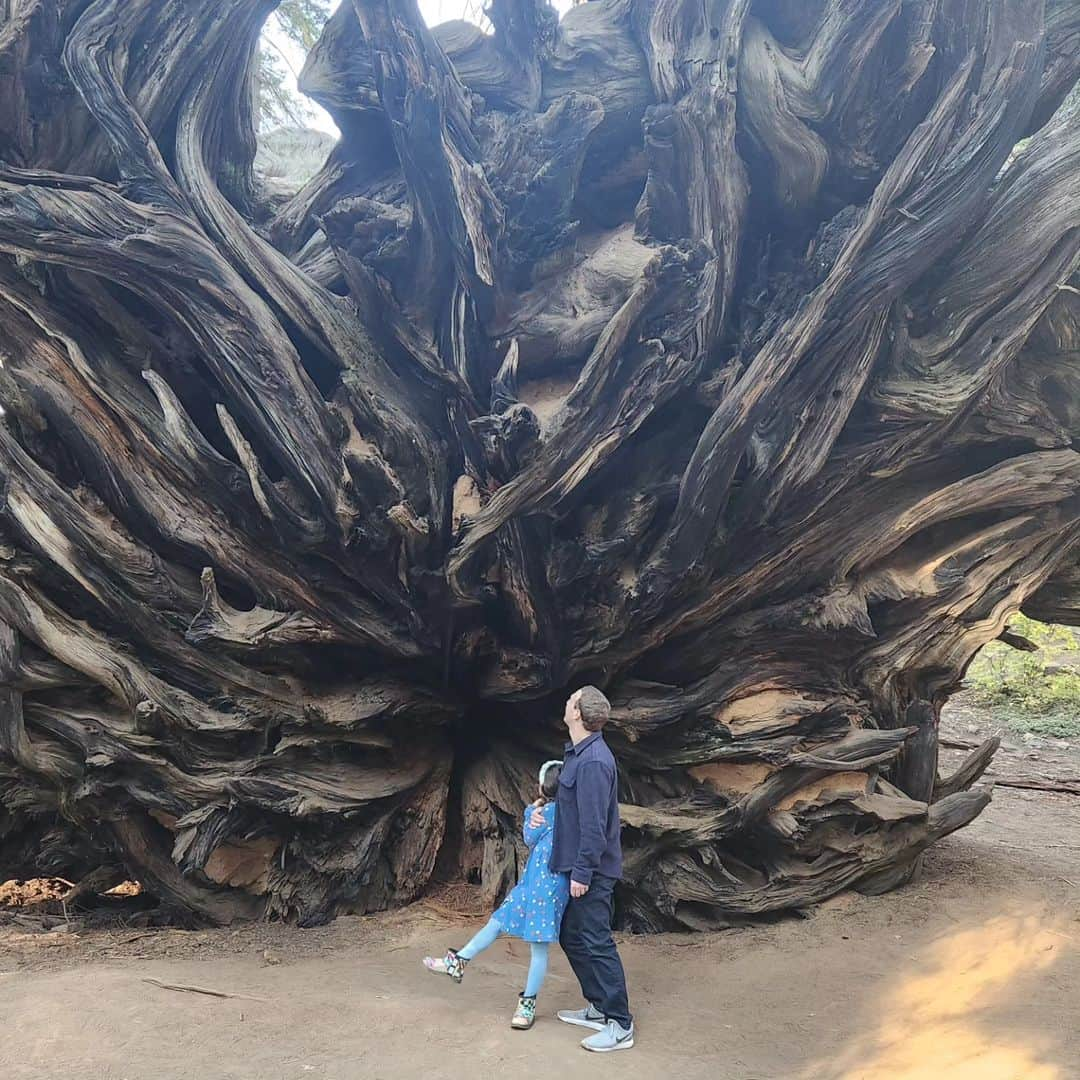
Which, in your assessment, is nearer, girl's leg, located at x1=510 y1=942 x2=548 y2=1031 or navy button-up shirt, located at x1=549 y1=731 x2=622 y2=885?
navy button-up shirt, located at x1=549 y1=731 x2=622 y2=885

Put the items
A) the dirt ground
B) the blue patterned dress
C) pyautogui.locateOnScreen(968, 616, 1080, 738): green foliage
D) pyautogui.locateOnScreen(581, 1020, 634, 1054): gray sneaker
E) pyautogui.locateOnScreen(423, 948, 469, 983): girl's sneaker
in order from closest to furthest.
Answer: the dirt ground < pyautogui.locateOnScreen(581, 1020, 634, 1054): gray sneaker < the blue patterned dress < pyautogui.locateOnScreen(423, 948, 469, 983): girl's sneaker < pyautogui.locateOnScreen(968, 616, 1080, 738): green foliage

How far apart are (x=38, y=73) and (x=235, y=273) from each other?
168 cm

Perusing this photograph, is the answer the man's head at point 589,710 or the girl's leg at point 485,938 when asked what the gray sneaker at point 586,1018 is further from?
the man's head at point 589,710

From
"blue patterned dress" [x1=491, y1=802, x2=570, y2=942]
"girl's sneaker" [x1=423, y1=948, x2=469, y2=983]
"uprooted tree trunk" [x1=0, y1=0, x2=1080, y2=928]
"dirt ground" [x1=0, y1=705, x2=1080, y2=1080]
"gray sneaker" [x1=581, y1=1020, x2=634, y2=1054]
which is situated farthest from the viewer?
"uprooted tree trunk" [x1=0, y1=0, x2=1080, y2=928]

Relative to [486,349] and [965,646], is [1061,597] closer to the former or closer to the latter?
[965,646]

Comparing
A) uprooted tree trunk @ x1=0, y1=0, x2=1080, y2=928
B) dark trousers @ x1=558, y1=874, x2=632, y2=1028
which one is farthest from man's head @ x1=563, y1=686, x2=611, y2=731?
uprooted tree trunk @ x1=0, y1=0, x2=1080, y2=928

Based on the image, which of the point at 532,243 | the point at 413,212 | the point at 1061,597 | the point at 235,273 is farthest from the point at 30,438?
the point at 1061,597

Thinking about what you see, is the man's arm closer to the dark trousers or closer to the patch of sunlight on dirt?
the dark trousers

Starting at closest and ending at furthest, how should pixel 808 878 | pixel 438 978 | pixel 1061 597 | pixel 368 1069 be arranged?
pixel 368 1069
pixel 438 978
pixel 808 878
pixel 1061 597

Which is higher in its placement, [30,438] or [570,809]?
[30,438]

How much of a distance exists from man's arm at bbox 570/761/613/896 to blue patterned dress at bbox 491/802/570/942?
0.46 ft

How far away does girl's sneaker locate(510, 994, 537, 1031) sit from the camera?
3674 millimetres

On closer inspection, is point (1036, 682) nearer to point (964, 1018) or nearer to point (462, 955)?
point (964, 1018)

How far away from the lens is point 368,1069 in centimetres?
324
